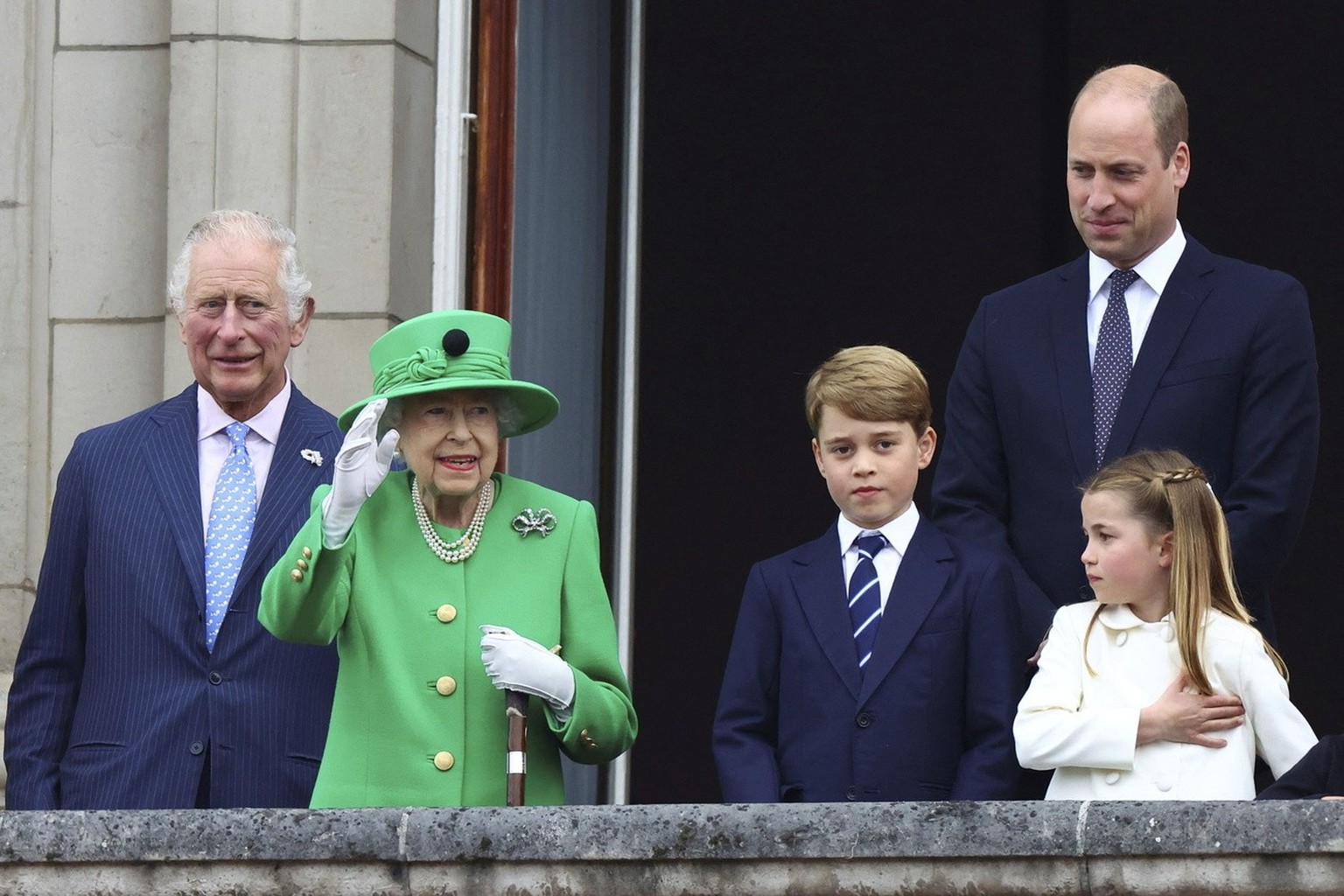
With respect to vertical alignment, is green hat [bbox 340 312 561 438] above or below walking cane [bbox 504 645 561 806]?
above

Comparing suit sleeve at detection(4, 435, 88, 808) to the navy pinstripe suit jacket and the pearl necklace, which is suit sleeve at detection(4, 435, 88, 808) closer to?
the navy pinstripe suit jacket

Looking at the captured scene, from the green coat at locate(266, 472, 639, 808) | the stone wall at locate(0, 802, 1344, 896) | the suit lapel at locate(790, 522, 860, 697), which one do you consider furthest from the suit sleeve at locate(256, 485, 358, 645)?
the suit lapel at locate(790, 522, 860, 697)

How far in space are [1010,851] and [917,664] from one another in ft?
3.77

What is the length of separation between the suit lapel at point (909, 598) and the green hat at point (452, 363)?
71 centimetres

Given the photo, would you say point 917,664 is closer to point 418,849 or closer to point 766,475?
point 418,849

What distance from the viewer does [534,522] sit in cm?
484

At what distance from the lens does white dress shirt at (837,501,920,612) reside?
4926mm

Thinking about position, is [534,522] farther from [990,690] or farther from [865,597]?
[990,690]

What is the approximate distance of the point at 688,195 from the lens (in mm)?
10391

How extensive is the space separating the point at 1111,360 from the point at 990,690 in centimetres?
70

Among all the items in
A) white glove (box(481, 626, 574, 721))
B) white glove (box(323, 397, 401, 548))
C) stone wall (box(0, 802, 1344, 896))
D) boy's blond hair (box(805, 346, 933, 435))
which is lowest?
stone wall (box(0, 802, 1344, 896))

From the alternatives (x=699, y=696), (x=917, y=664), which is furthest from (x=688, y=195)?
(x=917, y=664)

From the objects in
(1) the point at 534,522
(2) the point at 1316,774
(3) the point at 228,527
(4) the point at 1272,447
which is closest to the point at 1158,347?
(4) the point at 1272,447

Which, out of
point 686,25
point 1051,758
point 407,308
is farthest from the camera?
point 686,25
